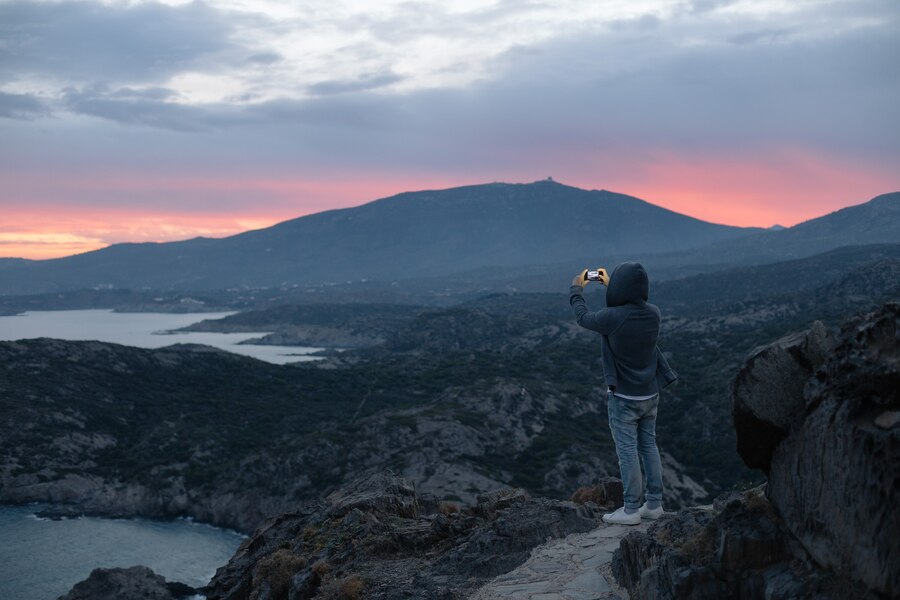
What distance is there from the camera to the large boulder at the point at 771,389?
8.66m

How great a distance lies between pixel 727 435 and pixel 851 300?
4289 centimetres

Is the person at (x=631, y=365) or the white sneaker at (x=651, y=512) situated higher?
the person at (x=631, y=365)

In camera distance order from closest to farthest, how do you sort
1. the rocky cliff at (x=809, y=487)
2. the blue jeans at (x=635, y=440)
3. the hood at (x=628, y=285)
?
1. the rocky cliff at (x=809, y=487)
2. the hood at (x=628, y=285)
3. the blue jeans at (x=635, y=440)

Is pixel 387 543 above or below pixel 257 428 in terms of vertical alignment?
above

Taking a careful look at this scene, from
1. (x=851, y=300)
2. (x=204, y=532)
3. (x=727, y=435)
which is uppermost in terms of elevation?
(x=851, y=300)

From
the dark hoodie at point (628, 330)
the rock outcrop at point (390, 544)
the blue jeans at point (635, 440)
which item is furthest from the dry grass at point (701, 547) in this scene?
the rock outcrop at point (390, 544)

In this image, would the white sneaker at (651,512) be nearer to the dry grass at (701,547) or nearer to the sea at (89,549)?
the dry grass at (701,547)

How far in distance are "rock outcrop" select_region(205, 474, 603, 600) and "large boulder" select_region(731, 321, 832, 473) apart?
451cm

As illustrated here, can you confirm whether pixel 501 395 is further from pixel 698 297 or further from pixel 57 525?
pixel 698 297

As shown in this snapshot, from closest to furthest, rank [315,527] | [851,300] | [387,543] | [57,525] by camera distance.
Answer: [387,543]
[315,527]
[57,525]
[851,300]

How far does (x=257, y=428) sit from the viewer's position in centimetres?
8062

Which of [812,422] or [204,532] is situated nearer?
[812,422]

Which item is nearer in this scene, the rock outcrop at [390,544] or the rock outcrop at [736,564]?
the rock outcrop at [736,564]

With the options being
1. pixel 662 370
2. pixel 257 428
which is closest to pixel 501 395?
pixel 257 428
